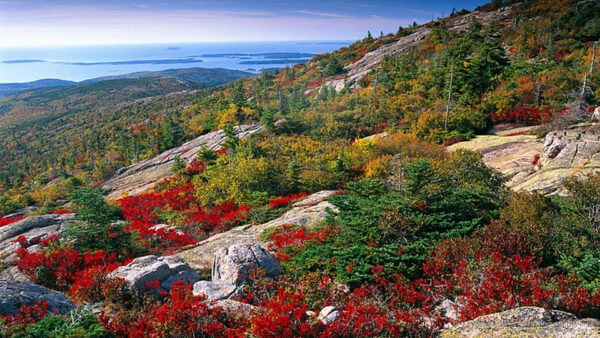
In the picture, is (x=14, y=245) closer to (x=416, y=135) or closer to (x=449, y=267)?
(x=449, y=267)

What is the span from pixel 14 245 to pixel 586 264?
23641 millimetres

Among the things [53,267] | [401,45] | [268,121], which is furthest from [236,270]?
[401,45]

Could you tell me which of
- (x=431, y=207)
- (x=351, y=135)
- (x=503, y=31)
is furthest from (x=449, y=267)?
(x=503, y=31)

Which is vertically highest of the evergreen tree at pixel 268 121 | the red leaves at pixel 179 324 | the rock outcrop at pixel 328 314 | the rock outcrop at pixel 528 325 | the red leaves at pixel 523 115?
the red leaves at pixel 523 115

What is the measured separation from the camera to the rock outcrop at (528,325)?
14.3 ft

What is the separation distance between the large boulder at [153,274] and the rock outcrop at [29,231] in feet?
21.2

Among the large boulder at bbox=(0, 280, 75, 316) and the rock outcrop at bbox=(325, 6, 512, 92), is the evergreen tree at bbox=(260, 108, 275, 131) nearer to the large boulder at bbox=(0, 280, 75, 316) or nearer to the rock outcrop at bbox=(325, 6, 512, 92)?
the rock outcrop at bbox=(325, 6, 512, 92)

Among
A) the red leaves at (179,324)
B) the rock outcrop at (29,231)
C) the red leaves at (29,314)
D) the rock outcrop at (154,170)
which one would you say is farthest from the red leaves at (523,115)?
the rock outcrop at (29,231)

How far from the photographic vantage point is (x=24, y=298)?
7348 mm

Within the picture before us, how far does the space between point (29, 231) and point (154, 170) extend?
2241cm

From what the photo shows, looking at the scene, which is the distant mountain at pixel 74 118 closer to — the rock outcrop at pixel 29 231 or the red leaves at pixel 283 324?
the rock outcrop at pixel 29 231

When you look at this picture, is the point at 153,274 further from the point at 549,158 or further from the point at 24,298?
the point at 549,158

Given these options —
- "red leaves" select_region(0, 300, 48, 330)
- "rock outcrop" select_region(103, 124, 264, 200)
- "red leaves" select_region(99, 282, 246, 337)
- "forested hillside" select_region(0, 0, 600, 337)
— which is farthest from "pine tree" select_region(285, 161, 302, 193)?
"red leaves" select_region(0, 300, 48, 330)

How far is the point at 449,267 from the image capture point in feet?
27.1
